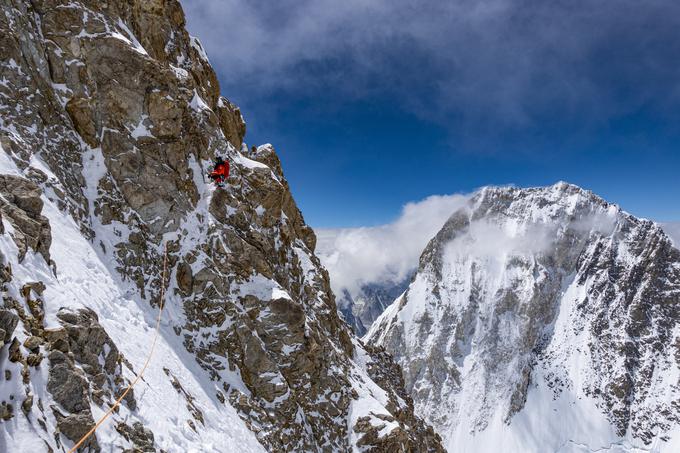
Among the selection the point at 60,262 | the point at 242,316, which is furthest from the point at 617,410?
the point at 60,262

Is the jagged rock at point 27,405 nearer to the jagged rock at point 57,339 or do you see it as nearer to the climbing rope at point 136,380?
the climbing rope at point 136,380

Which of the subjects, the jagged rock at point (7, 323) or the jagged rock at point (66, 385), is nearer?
the jagged rock at point (7, 323)

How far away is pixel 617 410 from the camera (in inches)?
7726

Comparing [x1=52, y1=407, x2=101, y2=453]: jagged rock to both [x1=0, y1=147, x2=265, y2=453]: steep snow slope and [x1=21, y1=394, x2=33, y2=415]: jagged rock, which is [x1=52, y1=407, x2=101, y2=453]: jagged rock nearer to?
[x1=0, y1=147, x2=265, y2=453]: steep snow slope

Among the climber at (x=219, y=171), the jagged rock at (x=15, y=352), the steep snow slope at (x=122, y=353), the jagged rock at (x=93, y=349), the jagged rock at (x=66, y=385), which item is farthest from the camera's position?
the climber at (x=219, y=171)

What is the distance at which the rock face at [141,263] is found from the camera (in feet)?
47.8

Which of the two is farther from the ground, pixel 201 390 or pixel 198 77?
pixel 198 77

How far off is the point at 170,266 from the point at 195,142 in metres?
11.8

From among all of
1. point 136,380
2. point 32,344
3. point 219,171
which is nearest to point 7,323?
point 32,344

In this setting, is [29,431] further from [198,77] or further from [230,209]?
[198,77]

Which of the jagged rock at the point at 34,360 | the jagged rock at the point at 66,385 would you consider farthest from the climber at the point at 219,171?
the jagged rock at the point at 34,360

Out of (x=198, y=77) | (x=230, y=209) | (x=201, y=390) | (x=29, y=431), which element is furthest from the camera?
(x=198, y=77)

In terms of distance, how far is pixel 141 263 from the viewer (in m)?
27.5

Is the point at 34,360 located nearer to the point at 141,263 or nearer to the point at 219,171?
→ the point at 141,263
